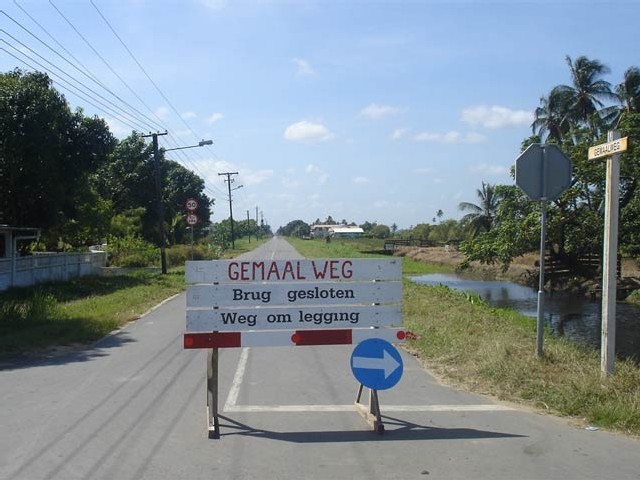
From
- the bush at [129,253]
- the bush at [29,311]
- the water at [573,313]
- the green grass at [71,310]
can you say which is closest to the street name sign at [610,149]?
the water at [573,313]

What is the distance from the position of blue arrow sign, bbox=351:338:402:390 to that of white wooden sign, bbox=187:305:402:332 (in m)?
0.44

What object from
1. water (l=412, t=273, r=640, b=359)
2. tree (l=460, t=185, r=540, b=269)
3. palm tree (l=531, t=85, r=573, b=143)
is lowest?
water (l=412, t=273, r=640, b=359)

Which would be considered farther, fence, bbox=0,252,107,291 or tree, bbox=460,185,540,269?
tree, bbox=460,185,540,269

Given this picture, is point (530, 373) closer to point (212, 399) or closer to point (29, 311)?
point (212, 399)

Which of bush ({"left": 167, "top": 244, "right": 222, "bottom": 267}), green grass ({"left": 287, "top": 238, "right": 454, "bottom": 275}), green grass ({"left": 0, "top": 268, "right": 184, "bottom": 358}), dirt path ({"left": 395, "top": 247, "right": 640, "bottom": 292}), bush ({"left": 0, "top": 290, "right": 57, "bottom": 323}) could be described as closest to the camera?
green grass ({"left": 0, "top": 268, "right": 184, "bottom": 358})

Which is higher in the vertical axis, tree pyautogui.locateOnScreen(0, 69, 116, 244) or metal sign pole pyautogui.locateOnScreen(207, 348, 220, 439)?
tree pyautogui.locateOnScreen(0, 69, 116, 244)

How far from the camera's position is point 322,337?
6777mm

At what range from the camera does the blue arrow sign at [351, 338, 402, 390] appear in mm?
6398

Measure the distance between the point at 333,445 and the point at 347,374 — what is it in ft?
10.8

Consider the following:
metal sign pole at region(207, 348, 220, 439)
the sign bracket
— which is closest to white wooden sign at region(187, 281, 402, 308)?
metal sign pole at region(207, 348, 220, 439)

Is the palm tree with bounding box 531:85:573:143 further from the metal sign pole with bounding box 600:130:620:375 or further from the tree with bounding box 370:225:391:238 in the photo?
the tree with bounding box 370:225:391:238

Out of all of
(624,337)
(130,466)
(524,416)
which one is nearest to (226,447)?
(130,466)

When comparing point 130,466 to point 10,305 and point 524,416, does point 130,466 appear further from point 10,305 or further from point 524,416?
point 10,305

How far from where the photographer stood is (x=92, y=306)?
56.1 ft
